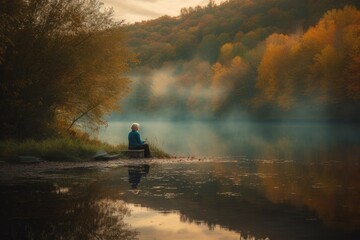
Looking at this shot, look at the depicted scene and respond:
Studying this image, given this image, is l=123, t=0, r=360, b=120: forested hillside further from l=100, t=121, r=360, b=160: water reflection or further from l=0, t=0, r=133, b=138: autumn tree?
l=0, t=0, r=133, b=138: autumn tree

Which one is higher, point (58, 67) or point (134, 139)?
point (58, 67)

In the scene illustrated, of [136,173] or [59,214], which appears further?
[136,173]

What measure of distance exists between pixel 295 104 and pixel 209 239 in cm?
9095

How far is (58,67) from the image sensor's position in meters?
27.6

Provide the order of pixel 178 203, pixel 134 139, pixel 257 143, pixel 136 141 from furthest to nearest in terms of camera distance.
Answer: pixel 257 143
pixel 136 141
pixel 134 139
pixel 178 203

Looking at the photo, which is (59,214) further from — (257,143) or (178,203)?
(257,143)

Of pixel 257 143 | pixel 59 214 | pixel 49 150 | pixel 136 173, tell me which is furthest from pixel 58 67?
pixel 257 143

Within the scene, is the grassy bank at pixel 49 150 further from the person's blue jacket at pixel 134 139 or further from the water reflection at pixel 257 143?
the water reflection at pixel 257 143

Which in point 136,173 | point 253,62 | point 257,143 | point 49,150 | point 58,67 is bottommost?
point 136,173

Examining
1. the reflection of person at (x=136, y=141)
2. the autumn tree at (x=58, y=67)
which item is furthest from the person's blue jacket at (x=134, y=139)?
the autumn tree at (x=58, y=67)

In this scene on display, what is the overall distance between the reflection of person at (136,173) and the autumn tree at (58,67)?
7.47m

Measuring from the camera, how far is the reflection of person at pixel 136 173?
17163mm

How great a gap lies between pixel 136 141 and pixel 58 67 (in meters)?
5.98

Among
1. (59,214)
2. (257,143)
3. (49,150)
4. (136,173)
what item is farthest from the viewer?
(257,143)
